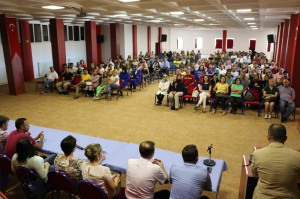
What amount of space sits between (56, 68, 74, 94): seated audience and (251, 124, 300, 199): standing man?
9.27 m

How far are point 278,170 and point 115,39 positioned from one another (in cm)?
1505

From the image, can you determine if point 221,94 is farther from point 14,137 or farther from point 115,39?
point 115,39

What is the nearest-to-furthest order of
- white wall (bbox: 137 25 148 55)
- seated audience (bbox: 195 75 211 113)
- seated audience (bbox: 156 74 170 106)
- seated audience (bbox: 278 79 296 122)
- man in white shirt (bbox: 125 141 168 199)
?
man in white shirt (bbox: 125 141 168 199) < seated audience (bbox: 278 79 296 122) < seated audience (bbox: 195 75 211 113) < seated audience (bbox: 156 74 170 106) < white wall (bbox: 137 25 148 55)

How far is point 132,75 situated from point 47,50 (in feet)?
22.5

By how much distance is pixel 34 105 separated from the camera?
889 cm

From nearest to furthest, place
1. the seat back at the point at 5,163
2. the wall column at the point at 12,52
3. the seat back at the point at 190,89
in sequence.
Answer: the seat back at the point at 5,163, the seat back at the point at 190,89, the wall column at the point at 12,52

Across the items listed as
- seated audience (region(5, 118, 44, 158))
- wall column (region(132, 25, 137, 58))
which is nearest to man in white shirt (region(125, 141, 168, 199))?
seated audience (region(5, 118, 44, 158))

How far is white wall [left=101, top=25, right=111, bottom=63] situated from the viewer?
17828 millimetres

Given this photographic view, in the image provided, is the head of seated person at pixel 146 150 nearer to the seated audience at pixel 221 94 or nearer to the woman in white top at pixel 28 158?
the woman in white top at pixel 28 158

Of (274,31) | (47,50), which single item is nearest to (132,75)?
(47,50)

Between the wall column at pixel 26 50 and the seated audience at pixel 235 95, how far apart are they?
10.8 metres

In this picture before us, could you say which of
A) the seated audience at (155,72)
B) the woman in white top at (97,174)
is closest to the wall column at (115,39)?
the seated audience at (155,72)

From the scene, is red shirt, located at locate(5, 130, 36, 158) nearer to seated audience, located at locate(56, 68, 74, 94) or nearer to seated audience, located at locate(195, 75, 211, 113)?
seated audience, located at locate(195, 75, 211, 113)

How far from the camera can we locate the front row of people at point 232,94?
713 cm
